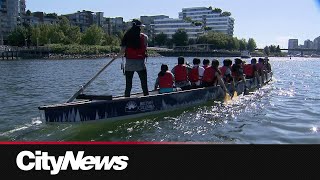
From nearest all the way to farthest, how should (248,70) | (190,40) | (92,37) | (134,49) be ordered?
1. (134,49)
2. (248,70)
3. (92,37)
4. (190,40)

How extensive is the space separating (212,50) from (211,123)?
17236cm

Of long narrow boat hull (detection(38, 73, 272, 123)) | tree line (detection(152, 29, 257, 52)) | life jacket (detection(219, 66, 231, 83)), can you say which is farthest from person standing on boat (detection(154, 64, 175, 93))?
tree line (detection(152, 29, 257, 52))

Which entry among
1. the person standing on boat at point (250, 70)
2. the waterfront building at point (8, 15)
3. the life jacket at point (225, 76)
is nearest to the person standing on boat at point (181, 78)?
the life jacket at point (225, 76)

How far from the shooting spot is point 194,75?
1733cm

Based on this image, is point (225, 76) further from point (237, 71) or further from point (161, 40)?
point (161, 40)

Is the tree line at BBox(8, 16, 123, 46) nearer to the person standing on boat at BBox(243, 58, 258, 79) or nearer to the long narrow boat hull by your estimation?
the person standing on boat at BBox(243, 58, 258, 79)

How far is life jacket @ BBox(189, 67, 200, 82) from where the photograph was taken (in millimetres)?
17281

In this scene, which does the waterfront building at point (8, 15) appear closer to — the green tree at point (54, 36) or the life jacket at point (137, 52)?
the green tree at point (54, 36)

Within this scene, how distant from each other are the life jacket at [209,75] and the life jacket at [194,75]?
0.33 meters

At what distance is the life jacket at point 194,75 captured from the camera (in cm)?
1728

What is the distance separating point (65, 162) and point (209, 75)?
502 inches

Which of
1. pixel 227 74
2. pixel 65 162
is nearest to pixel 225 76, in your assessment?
pixel 227 74

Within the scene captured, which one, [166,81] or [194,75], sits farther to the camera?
[194,75]

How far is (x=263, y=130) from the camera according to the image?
39.9 feet
